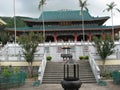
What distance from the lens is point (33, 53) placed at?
98.6 feet

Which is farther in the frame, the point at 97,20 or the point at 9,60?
the point at 97,20

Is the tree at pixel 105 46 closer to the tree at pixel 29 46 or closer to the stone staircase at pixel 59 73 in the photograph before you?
the stone staircase at pixel 59 73

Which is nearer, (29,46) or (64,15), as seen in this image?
(29,46)

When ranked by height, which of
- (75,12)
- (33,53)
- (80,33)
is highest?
(75,12)

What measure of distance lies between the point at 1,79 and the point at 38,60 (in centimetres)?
1044

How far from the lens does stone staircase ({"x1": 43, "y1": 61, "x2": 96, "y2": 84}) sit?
2534cm

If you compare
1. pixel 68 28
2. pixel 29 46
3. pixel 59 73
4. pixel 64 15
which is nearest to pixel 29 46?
pixel 29 46

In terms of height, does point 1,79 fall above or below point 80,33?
below

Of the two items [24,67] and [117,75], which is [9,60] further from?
[117,75]

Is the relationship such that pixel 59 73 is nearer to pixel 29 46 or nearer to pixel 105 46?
pixel 29 46

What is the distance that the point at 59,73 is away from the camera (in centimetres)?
2727

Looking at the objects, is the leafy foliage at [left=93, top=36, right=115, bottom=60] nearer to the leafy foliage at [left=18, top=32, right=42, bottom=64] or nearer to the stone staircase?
the stone staircase

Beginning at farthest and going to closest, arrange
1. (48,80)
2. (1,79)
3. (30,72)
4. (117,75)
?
1. (30,72)
2. (48,80)
3. (117,75)
4. (1,79)

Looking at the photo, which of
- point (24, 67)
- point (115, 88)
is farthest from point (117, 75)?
point (24, 67)
